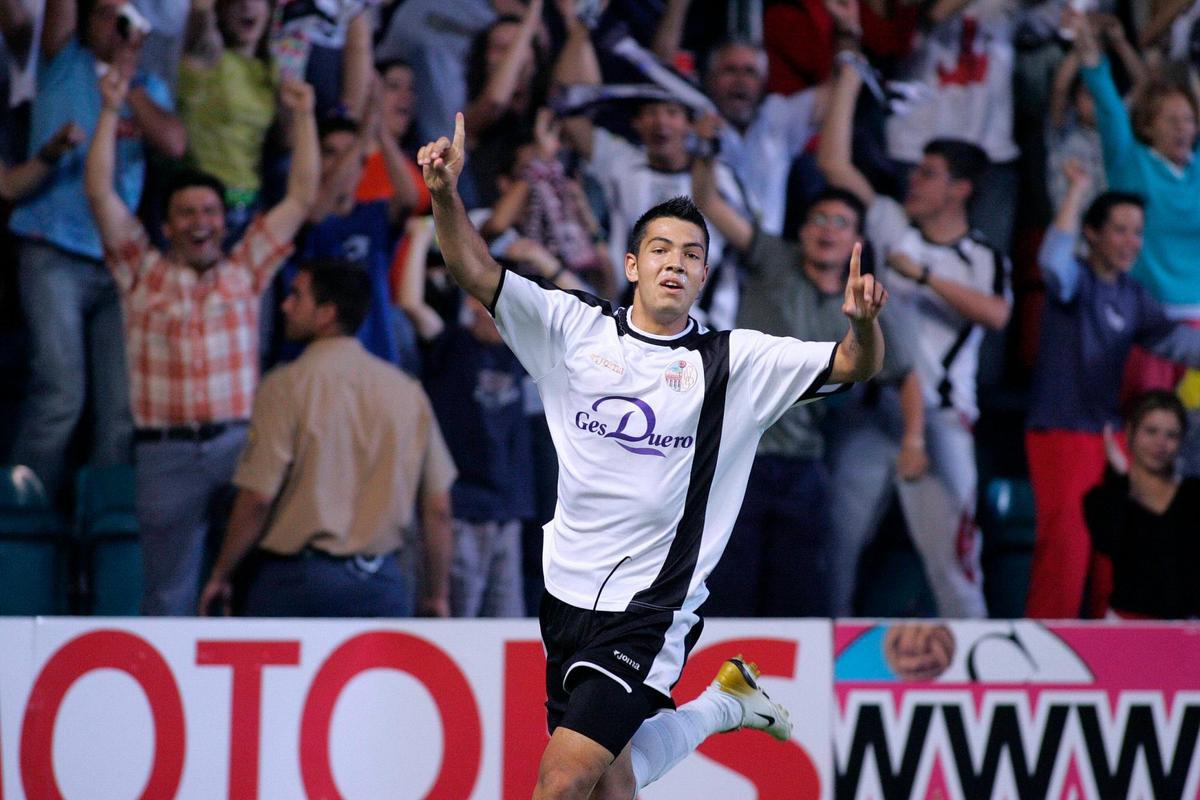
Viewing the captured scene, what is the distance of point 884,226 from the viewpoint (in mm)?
7375

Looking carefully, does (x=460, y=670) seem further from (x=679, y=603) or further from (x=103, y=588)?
(x=103, y=588)

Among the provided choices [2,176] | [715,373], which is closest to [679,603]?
[715,373]

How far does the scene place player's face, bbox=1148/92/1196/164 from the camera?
772cm

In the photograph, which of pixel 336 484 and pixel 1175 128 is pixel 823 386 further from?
pixel 1175 128

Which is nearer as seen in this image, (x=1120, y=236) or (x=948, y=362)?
(x=948, y=362)

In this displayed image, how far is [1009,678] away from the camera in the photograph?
5180 mm

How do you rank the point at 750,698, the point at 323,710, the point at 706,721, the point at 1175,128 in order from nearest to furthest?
the point at 706,721 → the point at 750,698 → the point at 323,710 → the point at 1175,128

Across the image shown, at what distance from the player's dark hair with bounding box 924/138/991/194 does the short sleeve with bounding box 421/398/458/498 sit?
3015 millimetres

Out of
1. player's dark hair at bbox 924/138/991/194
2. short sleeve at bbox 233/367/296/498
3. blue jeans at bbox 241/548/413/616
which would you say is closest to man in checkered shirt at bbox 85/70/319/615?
short sleeve at bbox 233/367/296/498

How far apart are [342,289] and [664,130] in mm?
1883

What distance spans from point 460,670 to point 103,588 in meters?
2.24

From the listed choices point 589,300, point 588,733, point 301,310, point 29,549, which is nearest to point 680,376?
point 589,300

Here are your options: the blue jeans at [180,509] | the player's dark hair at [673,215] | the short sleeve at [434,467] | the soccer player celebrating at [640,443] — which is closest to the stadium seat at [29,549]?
the blue jeans at [180,509]

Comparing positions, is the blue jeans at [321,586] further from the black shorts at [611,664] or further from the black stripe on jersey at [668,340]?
the black stripe on jersey at [668,340]
